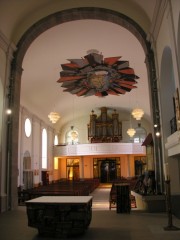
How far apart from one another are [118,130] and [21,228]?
1784cm

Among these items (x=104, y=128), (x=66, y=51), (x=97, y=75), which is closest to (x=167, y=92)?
(x=66, y=51)

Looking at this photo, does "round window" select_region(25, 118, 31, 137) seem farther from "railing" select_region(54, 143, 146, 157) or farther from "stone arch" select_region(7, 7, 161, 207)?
"stone arch" select_region(7, 7, 161, 207)

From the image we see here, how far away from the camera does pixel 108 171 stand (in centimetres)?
2402

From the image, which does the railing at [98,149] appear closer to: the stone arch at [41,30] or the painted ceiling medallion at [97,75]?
the painted ceiling medallion at [97,75]

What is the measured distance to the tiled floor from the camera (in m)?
4.68

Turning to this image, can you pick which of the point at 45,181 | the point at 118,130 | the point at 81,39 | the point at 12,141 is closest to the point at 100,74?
the point at 81,39

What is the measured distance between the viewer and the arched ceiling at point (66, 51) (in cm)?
1024

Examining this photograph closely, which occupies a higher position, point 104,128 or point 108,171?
point 104,128

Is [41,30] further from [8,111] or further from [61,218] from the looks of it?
[61,218]

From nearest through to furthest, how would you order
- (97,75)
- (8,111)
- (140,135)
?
(8,111) → (97,75) → (140,135)

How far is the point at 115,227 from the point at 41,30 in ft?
21.7

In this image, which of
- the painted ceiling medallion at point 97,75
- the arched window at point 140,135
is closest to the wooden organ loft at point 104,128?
the arched window at point 140,135

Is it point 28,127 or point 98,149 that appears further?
point 98,149

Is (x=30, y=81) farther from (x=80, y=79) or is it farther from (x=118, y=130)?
(x=118, y=130)
